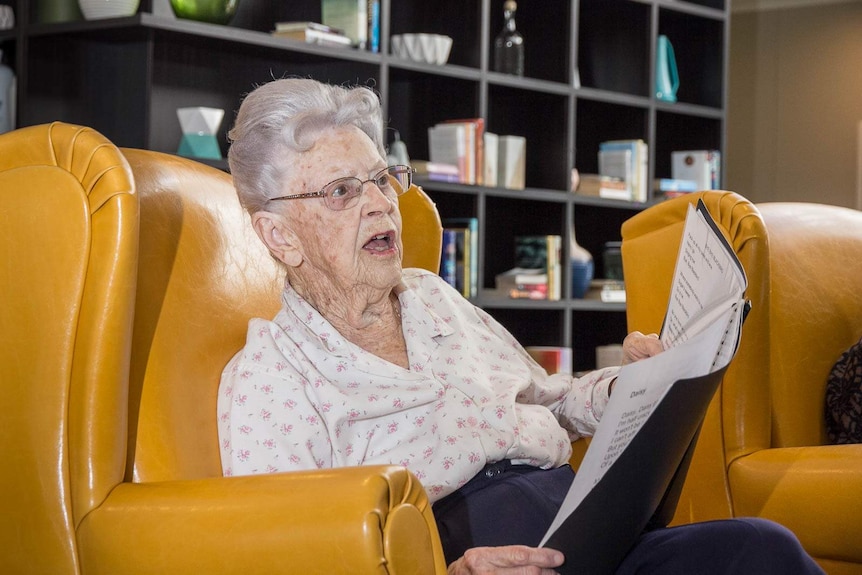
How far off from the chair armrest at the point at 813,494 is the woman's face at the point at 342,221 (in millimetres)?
674

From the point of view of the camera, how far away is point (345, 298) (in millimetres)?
1704

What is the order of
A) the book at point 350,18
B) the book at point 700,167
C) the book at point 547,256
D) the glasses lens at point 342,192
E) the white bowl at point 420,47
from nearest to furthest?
the glasses lens at point 342,192
the book at point 350,18
the white bowl at point 420,47
the book at point 547,256
the book at point 700,167

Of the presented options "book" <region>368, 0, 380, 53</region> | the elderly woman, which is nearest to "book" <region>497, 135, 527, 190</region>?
"book" <region>368, 0, 380, 53</region>

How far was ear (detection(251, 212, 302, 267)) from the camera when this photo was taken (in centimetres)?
171

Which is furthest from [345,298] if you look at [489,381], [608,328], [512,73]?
[608,328]

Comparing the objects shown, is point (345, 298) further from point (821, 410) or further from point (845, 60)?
point (845, 60)

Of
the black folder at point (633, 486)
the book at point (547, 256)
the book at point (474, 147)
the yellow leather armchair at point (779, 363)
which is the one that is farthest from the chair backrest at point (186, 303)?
the book at point (547, 256)

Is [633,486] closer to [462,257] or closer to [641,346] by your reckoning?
[641,346]

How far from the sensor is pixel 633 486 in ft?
3.85

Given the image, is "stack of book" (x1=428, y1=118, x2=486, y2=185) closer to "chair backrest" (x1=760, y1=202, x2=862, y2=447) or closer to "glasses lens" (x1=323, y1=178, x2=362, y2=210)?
"chair backrest" (x1=760, y1=202, x2=862, y2=447)

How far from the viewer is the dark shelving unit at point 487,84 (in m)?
3.43

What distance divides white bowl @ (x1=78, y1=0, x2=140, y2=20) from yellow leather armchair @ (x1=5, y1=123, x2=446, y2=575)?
1.87 meters

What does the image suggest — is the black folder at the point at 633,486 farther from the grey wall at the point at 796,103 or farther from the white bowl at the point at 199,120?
the grey wall at the point at 796,103

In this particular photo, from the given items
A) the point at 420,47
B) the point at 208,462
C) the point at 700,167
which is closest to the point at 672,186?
the point at 700,167
